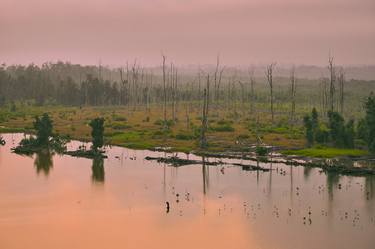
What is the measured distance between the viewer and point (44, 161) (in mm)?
70188

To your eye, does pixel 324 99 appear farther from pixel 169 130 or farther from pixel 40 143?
pixel 40 143

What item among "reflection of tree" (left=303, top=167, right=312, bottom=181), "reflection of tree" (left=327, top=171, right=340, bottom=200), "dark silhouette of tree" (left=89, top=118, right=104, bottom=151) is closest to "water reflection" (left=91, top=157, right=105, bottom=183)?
"dark silhouette of tree" (left=89, top=118, right=104, bottom=151)

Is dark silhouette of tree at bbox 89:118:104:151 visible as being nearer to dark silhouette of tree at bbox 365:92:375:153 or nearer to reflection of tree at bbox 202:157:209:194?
reflection of tree at bbox 202:157:209:194

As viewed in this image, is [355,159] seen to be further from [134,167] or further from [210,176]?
[134,167]

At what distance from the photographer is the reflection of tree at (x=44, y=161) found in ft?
214

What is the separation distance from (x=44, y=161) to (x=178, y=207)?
26206 mm

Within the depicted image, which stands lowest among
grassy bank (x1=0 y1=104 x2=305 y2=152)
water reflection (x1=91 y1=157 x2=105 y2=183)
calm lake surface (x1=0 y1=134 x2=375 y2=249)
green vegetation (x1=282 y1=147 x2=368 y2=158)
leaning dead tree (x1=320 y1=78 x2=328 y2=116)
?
calm lake surface (x1=0 y1=134 x2=375 y2=249)

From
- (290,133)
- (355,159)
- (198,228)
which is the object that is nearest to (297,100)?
(290,133)

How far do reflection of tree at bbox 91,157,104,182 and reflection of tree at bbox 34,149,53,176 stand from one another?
4.52 metres

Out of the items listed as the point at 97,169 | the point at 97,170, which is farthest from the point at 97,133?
the point at 97,170

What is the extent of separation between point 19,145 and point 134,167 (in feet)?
65.1

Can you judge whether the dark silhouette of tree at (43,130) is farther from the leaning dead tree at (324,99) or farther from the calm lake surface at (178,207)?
the leaning dead tree at (324,99)

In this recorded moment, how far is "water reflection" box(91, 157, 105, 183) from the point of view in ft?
197

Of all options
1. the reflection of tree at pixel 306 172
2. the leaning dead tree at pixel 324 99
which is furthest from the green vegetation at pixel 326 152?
the leaning dead tree at pixel 324 99
